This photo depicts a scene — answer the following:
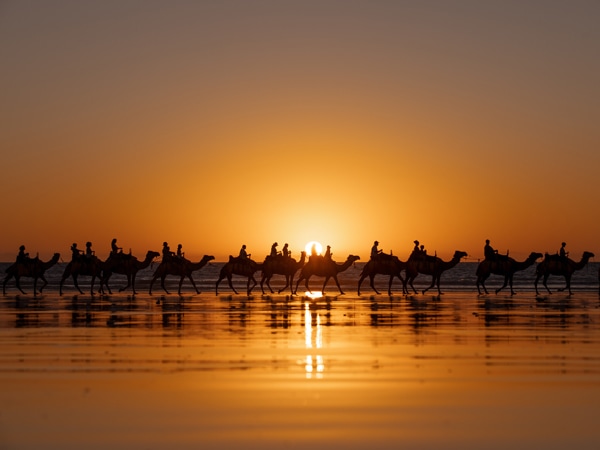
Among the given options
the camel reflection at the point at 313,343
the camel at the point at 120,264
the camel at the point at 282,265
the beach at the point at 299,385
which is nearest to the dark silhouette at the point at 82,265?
the camel at the point at 120,264

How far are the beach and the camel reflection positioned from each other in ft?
0.10

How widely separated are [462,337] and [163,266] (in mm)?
24322

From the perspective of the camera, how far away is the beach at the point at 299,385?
8.66 m

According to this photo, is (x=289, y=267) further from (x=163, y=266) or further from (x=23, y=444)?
(x=23, y=444)

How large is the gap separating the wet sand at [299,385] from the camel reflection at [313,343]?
4 cm

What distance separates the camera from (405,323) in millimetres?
22250

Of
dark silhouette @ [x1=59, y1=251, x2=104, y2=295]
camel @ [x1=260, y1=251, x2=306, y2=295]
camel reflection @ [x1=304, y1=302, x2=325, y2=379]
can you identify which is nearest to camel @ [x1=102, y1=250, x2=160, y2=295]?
dark silhouette @ [x1=59, y1=251, x2=104, y2=295]

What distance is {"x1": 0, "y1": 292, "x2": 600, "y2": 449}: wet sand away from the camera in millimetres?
8656

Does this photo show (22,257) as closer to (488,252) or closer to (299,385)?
(488,252)

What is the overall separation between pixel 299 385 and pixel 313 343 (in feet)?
18.4

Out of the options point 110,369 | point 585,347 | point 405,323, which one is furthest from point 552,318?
point 110,369

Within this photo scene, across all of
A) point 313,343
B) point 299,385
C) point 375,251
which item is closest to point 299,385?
point 299,385

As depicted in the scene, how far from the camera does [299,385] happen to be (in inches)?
449

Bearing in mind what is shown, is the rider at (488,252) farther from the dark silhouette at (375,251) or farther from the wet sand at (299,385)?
the wet sand at (299,385)
